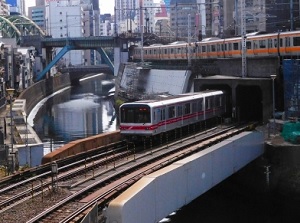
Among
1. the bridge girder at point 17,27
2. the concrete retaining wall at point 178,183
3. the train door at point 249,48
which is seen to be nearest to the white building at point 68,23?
the bridge girder at point 17,27

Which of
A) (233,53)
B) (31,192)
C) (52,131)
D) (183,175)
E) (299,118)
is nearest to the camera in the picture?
(31,192)

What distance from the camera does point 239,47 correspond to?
42094 millimetres

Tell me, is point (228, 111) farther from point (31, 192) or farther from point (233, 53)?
point (31, 192)

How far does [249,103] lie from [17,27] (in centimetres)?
8838

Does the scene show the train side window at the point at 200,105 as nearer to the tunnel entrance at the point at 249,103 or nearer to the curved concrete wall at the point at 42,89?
the tunnel entrance at the point at 249,103

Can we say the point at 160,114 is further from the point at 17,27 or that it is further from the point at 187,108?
the point at 17,27

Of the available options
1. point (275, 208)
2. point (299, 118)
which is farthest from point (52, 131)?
point (275, 208)

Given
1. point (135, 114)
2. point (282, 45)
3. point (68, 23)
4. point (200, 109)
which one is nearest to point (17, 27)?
point (68, 23)

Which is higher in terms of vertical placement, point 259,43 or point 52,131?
point 259,43

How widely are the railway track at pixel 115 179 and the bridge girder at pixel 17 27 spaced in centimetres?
8680

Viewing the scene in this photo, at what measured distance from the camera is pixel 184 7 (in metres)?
156

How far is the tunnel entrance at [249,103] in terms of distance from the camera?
Result: 117 feet

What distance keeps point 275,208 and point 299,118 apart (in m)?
7.86

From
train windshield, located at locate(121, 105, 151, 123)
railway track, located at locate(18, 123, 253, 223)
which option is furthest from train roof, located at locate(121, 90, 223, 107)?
railway track, located at locate(18, 123, 253, 223)
